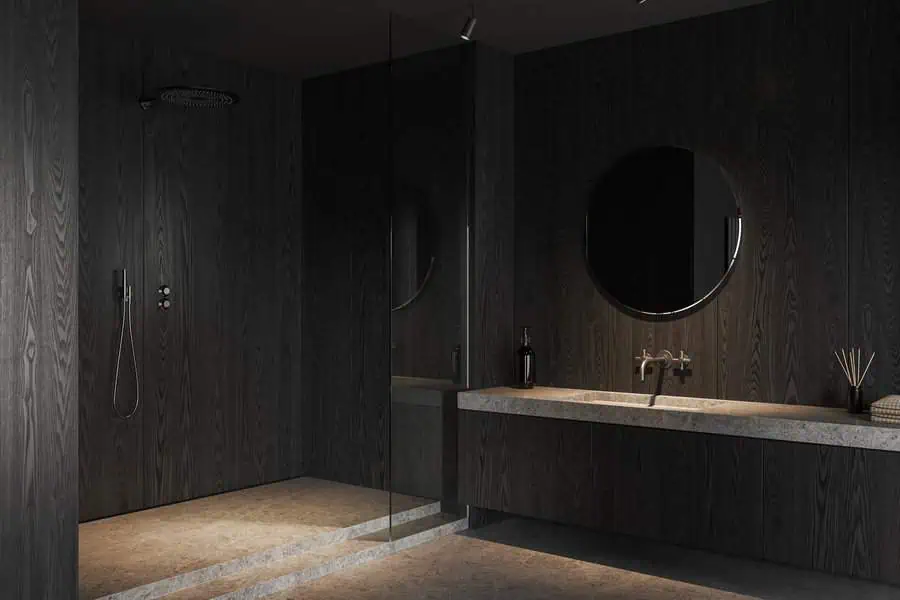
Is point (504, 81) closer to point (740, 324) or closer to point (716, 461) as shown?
point (740, 324)

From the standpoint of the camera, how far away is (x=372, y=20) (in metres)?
4.47

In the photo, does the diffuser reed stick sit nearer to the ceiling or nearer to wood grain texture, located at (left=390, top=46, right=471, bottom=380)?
the ceiling

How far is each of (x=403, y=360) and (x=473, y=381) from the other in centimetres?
57

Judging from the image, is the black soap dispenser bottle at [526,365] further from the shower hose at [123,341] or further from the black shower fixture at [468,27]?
the shower hose at [123,341]

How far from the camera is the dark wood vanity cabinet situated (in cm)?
340

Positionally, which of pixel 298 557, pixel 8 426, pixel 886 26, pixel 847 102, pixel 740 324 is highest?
pixel 886 26

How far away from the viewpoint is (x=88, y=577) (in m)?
3.60

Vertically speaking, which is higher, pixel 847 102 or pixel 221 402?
pixel 847 102

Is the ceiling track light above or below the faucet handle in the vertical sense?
above

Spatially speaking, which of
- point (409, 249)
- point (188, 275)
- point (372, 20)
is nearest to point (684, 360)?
point (409, 249)

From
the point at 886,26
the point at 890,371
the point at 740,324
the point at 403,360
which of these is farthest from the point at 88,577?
the point at 886,26

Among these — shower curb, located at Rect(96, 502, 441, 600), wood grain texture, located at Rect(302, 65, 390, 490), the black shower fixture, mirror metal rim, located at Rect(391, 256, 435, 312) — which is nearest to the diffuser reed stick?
mirror metal rim, located at Rect(391, 256, 435, 312)

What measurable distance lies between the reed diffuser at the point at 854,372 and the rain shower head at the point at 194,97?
3180 millimetres

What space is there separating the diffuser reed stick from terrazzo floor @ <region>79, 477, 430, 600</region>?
6.99 feet
